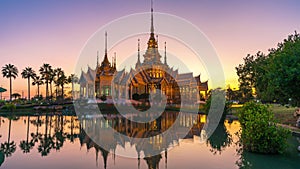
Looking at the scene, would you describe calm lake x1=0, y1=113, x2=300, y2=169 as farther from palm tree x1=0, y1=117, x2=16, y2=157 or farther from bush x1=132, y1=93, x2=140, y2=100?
bush x1=132, y1=93, x2=140, y2=100

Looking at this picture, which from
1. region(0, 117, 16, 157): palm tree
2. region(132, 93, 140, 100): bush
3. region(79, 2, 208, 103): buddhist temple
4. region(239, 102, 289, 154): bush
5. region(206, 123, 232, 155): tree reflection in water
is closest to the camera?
region(239, 102, 289, 154): bush

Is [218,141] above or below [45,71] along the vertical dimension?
below

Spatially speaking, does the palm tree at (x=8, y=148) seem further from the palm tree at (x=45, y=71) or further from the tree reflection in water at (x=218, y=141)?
the palm tree at (x=45, y=71)

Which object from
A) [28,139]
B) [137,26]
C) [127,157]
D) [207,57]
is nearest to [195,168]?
[127,157]

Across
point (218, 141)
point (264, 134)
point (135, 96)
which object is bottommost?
point (218, 141)

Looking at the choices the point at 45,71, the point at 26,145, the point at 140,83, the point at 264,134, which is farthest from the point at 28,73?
the point at 264,134

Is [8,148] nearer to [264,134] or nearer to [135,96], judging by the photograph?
[264,134]

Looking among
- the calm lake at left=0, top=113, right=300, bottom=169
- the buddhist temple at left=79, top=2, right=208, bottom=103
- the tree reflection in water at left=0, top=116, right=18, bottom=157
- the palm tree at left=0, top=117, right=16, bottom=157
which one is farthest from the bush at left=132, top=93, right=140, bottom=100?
the palm tree at left=0, top=117, right=16, bottom=157

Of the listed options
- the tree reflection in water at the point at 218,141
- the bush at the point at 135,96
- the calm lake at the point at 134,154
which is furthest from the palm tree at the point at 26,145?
the bush at the point at 135,96

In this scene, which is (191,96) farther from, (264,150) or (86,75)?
(264,150)

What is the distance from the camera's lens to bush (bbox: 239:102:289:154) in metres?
9.53

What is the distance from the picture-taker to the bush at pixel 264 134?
9.53m

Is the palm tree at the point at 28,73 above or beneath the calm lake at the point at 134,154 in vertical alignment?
above

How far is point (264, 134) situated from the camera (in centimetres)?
958
